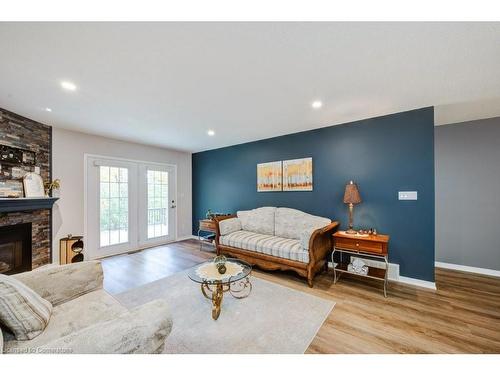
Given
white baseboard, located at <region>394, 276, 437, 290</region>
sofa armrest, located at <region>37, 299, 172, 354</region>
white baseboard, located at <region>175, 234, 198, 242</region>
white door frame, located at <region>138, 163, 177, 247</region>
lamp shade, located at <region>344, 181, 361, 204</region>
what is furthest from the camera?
white baseboard, located at <region>175, 234, 198, 242</region>

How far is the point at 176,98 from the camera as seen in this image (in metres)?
2.45

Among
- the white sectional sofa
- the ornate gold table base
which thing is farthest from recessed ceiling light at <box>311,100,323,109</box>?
the white sectional sofa

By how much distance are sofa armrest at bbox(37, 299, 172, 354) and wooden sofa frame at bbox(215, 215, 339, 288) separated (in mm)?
2051

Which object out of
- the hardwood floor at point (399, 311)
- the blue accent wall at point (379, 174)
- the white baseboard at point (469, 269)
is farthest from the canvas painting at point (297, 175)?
the white baseboard at point (469, 269)

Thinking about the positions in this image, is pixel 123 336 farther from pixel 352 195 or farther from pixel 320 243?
pixel 352 195

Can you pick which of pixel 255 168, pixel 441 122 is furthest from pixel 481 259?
pixel 255 168

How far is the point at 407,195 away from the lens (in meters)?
2.86

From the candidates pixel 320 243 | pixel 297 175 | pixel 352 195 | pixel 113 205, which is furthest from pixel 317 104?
pixel 113 205

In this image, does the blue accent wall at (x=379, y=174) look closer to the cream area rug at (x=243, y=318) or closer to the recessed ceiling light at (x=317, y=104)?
the recessed ceiling light at (x=317, y=104)

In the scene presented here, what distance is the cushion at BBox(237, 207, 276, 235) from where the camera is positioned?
12.7 feet

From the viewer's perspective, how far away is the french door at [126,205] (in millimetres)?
3963

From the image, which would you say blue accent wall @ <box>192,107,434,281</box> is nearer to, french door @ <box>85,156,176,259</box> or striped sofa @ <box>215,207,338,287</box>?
striped sofa @ <box>215,207,338,287</box>

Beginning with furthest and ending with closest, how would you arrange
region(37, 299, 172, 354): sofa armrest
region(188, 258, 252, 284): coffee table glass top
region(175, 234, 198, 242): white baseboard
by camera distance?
region(175, 234, 198, 242): white baseboard
region(188, 258, 252, 284): coffee table glass top
region(37, 299, 172, 354): sofa armrest
